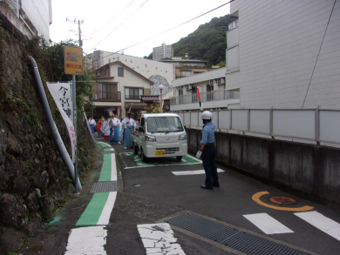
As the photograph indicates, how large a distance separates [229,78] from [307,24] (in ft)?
19.5

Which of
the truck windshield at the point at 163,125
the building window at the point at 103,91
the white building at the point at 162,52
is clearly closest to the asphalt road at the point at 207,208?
the truck windshield at the point at 163,125

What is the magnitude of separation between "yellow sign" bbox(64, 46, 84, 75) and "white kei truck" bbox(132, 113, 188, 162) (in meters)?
4.26

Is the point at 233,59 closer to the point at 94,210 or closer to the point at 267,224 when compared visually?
the point at 267,224

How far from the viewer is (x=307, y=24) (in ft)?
36.1

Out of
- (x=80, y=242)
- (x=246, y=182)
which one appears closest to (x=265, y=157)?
(x=246, y=182)

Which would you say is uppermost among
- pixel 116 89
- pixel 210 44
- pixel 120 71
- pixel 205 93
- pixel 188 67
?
pixel 210 44

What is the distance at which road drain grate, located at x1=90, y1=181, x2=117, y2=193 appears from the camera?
22.0ft

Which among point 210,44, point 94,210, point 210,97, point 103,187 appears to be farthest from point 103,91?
point 94,210

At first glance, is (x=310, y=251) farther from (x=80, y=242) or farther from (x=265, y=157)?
(x=265, y=157)

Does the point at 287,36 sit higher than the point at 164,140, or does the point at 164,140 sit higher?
the point at 287,36

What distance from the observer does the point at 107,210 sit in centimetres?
524

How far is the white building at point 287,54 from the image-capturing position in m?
10.1

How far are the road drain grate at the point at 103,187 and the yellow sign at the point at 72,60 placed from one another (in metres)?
2.83

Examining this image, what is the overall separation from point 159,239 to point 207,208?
1667 millimetres
